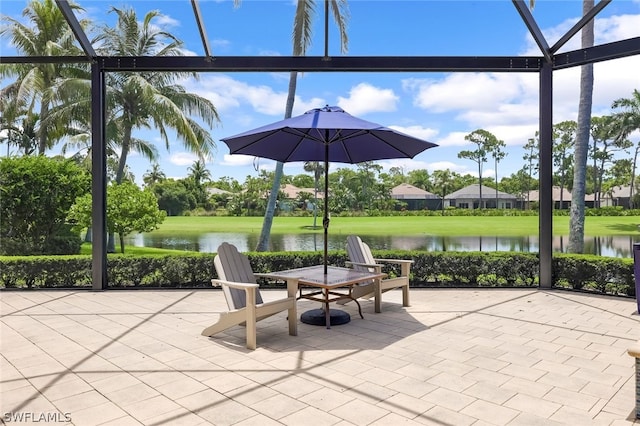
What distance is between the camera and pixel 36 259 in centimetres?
707

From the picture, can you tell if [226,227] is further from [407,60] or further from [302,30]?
[407,60]

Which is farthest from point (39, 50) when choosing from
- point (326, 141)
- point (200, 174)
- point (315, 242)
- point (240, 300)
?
point (240, 300)

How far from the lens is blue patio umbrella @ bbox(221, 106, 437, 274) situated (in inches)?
171

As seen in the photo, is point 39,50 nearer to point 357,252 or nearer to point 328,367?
point 357,252

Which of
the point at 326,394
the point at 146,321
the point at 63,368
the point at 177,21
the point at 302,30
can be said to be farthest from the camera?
the point at 177,21

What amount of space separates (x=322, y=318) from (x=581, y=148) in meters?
6.82

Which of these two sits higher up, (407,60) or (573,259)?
(407,60)

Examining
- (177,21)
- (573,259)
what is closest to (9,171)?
(177,21)

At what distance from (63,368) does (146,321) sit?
151cm

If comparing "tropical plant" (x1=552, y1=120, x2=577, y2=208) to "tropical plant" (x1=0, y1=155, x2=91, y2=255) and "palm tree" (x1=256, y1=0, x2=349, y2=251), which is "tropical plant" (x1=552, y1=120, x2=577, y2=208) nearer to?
"palm tree" (x1=256, y1=0, x2=349, y2=251)

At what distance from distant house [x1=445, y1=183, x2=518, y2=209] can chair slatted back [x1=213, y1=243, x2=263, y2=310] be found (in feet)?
41.7

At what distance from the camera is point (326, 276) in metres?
4.83

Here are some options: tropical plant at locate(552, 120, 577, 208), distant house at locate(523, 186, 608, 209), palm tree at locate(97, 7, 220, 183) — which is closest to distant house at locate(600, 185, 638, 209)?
distant house at locate(523, 186, 608, 209)

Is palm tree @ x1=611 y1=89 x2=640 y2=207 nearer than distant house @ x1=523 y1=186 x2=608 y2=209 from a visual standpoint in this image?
No
